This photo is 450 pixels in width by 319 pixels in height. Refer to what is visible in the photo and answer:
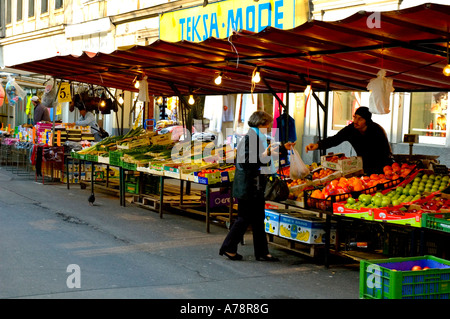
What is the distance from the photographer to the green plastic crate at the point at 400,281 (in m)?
4.32

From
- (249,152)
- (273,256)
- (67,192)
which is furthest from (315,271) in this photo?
(67,192)

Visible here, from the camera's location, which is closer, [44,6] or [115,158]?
[115,158]

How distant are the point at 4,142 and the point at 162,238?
12.2 meters

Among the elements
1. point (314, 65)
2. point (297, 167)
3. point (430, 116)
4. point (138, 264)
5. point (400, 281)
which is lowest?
point (138, 264)

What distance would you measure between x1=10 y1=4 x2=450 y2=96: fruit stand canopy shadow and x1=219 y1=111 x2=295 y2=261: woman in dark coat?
117 centimetres

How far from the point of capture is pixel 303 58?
27.9ft

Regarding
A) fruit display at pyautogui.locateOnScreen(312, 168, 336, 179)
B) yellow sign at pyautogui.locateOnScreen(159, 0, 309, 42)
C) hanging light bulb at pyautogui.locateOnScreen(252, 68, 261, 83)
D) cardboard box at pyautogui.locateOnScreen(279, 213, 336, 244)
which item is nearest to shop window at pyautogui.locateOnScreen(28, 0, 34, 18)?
yellow sign at pyautogui.locateOnScreen(159, 0, 309, 42)

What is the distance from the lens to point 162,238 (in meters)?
8.92

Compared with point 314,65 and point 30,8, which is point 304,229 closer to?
point 314,65

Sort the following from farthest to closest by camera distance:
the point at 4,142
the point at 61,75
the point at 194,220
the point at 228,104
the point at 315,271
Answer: the point at 4,142, the point at 228,104, the point at 61,75, the point at 194,220, the point at 315,271

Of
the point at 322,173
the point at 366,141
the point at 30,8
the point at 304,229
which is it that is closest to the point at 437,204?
the point at 304,229

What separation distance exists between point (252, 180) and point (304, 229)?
948 millimetres

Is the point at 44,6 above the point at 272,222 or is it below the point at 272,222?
above

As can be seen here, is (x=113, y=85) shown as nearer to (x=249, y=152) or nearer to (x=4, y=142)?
(x=4, y=142)
